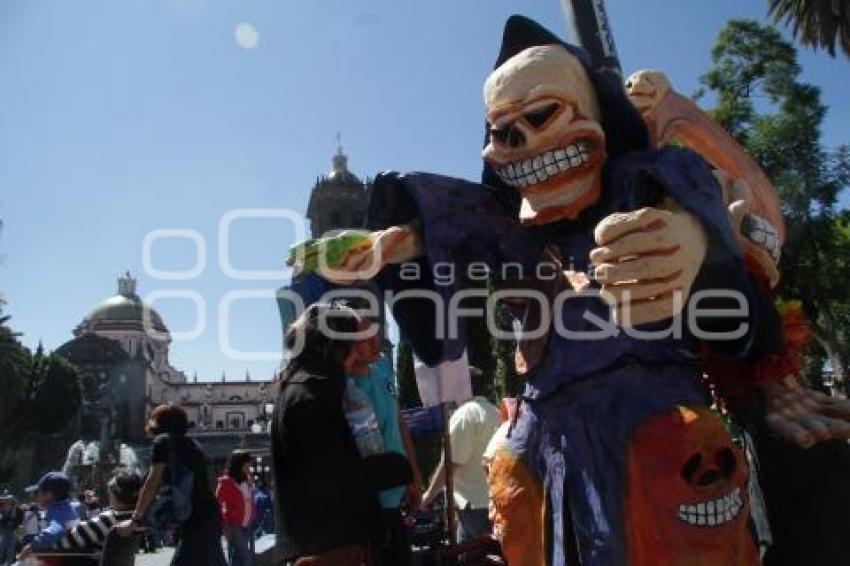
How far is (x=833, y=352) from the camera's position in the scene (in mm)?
16641

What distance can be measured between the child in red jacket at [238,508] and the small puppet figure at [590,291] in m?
4.81

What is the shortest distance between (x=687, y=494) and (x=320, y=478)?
119 cm

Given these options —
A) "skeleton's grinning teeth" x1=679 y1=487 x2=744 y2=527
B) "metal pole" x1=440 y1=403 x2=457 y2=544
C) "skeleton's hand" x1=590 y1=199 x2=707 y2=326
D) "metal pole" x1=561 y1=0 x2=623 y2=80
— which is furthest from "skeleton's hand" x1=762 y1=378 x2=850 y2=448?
"metal pole" x1=561 y1=0 x2=623 y2=80

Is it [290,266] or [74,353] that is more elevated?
[74,353]

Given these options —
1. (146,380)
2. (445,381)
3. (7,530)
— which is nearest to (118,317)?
(146,380)

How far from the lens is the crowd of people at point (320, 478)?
2.44 meters

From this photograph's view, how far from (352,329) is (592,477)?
4.03 ft

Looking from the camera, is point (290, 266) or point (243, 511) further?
point (243, 511)

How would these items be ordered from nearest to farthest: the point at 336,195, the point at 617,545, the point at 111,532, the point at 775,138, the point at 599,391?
the point at 617,545 → the point at 599,391 → the point at 111,532 → the point at 775,138 → the point at 336,195

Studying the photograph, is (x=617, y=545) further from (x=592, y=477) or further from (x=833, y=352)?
(x=833, y=352)

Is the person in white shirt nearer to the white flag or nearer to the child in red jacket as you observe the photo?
the white flag

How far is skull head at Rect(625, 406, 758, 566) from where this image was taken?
1.74 metres

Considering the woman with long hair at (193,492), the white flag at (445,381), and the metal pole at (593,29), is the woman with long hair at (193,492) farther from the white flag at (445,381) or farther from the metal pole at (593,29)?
the metal pole at (593,29)

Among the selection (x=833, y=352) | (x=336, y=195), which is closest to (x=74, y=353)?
(x=336, y=195)
